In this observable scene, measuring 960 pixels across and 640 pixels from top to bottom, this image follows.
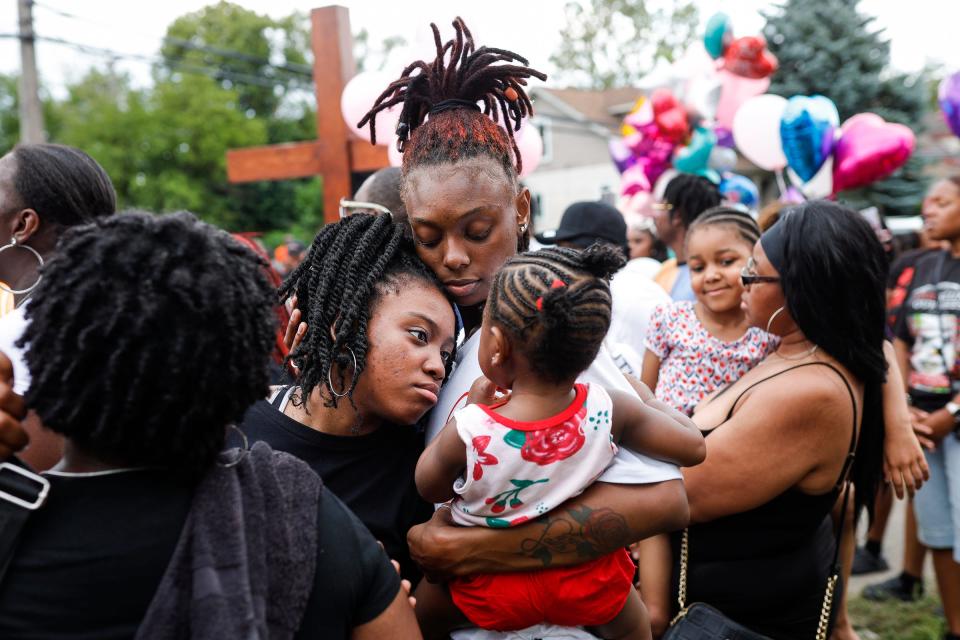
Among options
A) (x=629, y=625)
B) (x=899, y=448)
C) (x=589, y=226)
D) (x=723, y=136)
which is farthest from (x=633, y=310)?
(x=723, y=136)

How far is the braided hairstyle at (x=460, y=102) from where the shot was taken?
85.1 inches

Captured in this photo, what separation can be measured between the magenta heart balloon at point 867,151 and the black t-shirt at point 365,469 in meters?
5.28

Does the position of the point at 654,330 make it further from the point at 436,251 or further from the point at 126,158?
the point at 126,158

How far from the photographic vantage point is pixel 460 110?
2.28 metres

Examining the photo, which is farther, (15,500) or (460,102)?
(460,102)

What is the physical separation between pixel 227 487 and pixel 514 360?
0.73 m

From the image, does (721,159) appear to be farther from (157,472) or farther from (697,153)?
(157,472)

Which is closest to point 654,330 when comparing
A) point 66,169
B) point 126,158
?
point 66,169

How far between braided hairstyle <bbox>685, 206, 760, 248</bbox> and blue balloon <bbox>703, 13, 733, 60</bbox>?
16.3ft

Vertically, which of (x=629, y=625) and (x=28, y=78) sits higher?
(x=28, y=78)

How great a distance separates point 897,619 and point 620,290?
110 inches

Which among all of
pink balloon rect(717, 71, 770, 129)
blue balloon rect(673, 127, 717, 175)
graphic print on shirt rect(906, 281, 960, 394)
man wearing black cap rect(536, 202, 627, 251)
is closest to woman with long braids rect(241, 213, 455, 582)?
man wearing black cap rect(536, 202, 627, 251)

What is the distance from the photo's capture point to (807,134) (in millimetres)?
6027

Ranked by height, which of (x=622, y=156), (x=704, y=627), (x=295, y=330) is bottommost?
(x=704, y=627)
